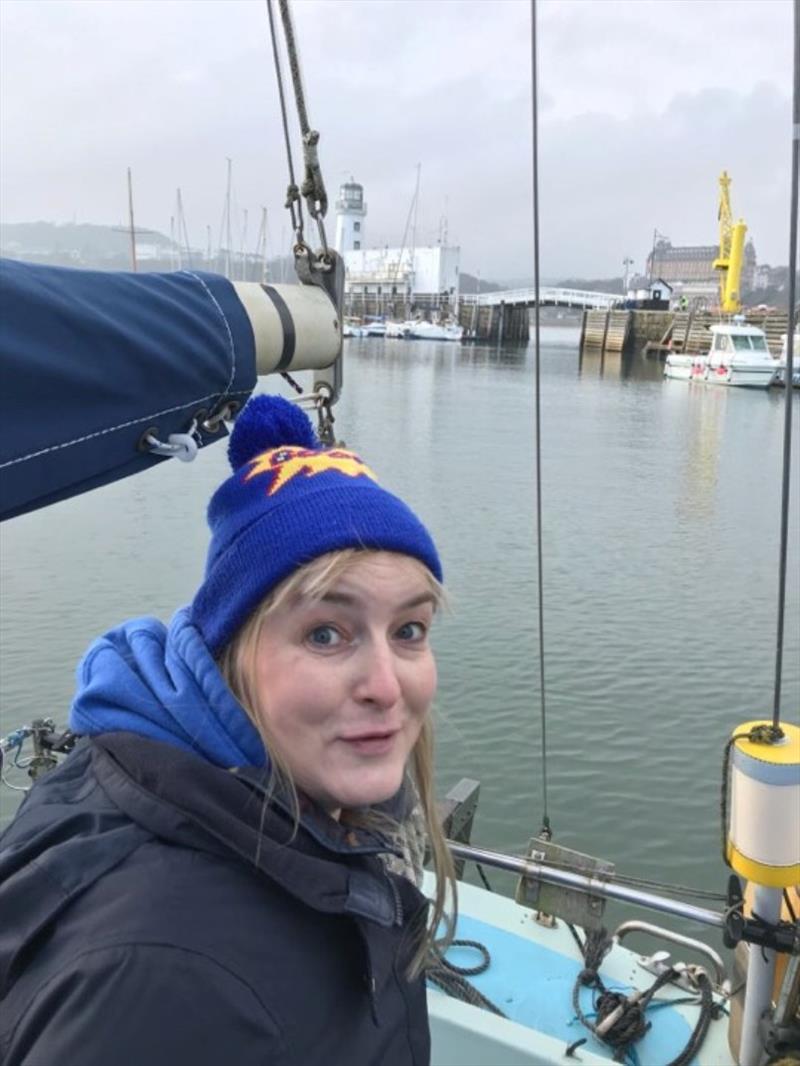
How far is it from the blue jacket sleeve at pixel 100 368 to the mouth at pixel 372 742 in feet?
2.20

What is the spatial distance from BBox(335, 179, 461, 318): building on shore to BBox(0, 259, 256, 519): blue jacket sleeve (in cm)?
10776

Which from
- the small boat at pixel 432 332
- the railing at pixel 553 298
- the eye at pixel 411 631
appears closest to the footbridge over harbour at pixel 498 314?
the railing at pixel 553 298

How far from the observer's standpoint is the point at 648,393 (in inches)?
1778

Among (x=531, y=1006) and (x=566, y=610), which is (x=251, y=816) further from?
(x=566, y=610)

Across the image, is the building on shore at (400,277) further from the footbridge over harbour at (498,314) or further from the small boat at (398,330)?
the small boat at (398,330)

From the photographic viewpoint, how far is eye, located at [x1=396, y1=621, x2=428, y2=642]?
4.42 ft

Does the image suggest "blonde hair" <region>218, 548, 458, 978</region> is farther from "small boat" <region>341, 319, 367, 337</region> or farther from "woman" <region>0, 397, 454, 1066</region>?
"small boat" <region>341, 319, 367, 337</region>

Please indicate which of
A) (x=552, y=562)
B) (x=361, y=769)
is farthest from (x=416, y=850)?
(x=552, y=562)

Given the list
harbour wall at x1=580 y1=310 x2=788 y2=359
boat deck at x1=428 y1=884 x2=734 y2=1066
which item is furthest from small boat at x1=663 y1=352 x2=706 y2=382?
boat deck at x1=428 y1=884 x2=734 y2=1066

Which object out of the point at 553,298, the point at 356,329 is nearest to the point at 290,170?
the point at 553,298

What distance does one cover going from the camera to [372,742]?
4.12 ft

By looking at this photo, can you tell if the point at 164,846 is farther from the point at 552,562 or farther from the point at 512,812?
the point at 552,562

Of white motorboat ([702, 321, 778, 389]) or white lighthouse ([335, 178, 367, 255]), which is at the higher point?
white lighthouse ([335, 178, 367, 255])

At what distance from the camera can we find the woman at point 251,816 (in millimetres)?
946
